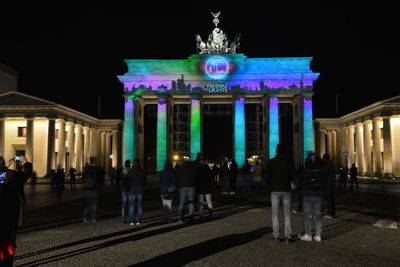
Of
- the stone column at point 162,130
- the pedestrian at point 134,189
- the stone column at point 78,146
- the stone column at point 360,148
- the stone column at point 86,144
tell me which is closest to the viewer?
the pedestrian at point 134,189

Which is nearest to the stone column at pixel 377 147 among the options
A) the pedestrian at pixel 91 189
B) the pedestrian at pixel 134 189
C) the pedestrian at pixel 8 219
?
the pedestrian at pixel 134 189

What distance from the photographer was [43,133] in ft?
167

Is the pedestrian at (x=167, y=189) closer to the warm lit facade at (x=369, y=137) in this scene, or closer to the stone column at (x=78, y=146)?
the warm lit facade at (x=369, y=137)

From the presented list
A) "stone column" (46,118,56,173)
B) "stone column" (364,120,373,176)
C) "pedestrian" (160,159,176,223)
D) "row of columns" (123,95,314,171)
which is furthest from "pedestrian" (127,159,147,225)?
"stone column" (364,120,373,176)

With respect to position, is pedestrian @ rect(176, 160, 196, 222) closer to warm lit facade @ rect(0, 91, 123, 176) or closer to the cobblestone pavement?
the cobblestone pavement

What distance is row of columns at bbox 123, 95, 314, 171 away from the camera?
158 ft

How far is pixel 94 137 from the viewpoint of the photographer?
65688mm

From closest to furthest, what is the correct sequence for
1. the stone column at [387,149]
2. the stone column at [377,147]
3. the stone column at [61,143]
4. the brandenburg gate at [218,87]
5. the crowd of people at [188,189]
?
the crowd of people at [188,189] → the stone column at [387,149] → the stone column at [377,147] → the brandenburg gate at [218,87] → the stone column at [61,143]

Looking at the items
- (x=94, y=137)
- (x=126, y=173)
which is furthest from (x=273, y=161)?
(x=94, y=137)

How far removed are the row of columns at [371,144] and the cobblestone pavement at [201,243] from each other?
33.0 metres

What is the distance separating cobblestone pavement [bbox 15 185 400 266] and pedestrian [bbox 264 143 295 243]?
42 cm

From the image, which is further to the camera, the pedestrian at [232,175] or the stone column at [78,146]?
the stone column at [78,146]

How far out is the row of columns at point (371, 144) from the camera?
4544 cm

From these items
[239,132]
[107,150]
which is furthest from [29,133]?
[239,132]
